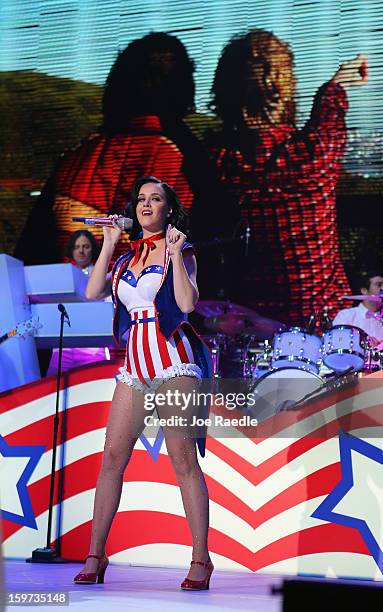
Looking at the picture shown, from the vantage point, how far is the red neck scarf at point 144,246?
377 cm

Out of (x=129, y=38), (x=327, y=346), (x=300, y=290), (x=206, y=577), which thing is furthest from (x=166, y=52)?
(x=206, y=577)

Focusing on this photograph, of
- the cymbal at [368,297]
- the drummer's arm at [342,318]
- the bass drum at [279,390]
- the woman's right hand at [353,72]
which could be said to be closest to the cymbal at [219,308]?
the drummer's arm at [342,318]

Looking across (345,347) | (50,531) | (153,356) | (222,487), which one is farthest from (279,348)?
(153,356)

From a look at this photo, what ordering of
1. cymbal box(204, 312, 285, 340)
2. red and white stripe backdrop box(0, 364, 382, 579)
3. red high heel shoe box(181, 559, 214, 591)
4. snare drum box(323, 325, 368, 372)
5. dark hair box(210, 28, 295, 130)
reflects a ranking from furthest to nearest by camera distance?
dark hair box(210, 28, 295, 130) < cymbal box(204, 312, 285, 340) < snare drum box(323, 325, 368, 372) < red and white stripe backdrop box(0, 364, 382, 579) < red high heel shoe box(181, 559, 214, 591)

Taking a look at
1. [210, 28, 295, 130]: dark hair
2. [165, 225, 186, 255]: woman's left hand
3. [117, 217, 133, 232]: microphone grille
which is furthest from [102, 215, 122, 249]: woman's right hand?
[210, 28, 295, 130]: dark hair

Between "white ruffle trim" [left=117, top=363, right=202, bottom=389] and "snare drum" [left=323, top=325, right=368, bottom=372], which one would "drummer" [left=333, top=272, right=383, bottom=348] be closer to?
"snare drum" [left=323, top=325, right=368, bottom=372]

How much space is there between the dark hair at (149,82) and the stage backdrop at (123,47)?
7cm

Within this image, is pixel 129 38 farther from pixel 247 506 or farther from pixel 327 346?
pixel 247 506

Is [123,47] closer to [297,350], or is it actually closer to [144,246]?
[297,350]

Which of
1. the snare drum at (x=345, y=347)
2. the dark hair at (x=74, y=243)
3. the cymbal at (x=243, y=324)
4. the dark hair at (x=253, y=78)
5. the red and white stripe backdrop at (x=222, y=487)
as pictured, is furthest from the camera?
the dark hair at (x=253, y=78)

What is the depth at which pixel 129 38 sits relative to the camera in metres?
8.22

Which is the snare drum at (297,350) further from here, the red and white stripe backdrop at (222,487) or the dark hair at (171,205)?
the dark hair at (171,205)

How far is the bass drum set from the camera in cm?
436

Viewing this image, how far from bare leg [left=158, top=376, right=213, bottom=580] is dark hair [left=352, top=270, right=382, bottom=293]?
168 inches
